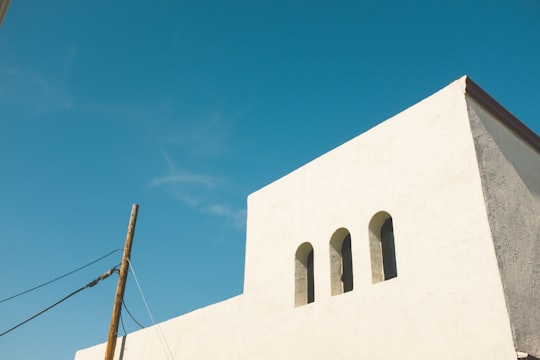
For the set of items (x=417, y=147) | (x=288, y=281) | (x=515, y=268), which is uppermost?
(x=417, y=147)

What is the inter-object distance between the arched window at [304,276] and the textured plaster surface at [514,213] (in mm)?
3533

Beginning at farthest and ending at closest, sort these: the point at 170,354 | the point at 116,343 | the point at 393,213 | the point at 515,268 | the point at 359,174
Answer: the point at 116,343
the point at 170,354
the point at 359,174
the point at 393,213
the point at 515,268

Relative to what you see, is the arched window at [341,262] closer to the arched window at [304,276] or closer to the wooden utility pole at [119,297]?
the arched window at [304,276]

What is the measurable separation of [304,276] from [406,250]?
2437 millimetres

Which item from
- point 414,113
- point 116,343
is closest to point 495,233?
point 414,113

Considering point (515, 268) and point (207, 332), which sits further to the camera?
point (207, 332)

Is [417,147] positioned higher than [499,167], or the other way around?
[417,147]

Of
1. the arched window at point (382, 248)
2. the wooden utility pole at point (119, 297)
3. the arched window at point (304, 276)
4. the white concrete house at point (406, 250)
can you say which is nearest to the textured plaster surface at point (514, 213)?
Result: the white concrete house at point (406, 250)

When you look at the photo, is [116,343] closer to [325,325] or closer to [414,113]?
[325,325]

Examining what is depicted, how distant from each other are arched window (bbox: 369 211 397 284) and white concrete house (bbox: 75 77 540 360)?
2cm

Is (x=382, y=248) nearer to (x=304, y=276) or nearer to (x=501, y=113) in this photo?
(x=304, y=276)

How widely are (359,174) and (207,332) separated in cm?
457

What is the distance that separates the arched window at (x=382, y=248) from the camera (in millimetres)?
8555

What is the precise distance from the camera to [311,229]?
993 centimetres
